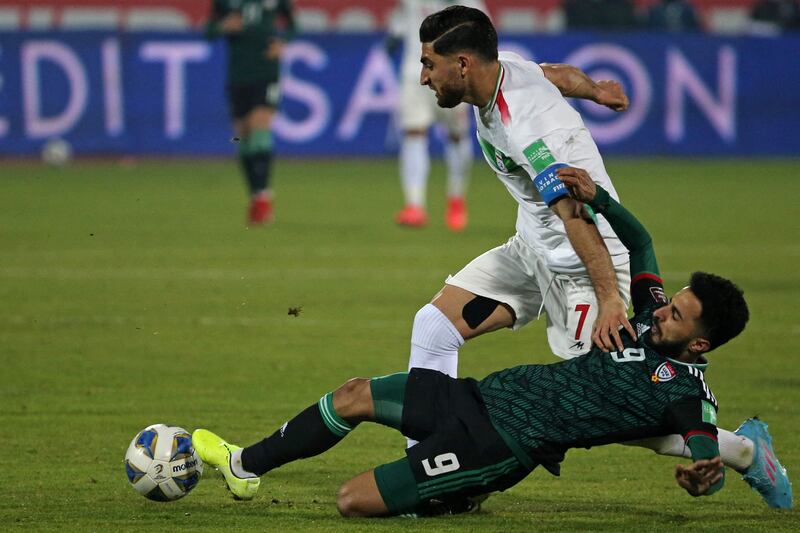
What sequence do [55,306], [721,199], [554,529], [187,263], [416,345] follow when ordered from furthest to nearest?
[721,199] → [187,263] → [55,306] → [416,345] → [554,529]

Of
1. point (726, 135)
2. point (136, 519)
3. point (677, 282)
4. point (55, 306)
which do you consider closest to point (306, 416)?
point (136, 519)

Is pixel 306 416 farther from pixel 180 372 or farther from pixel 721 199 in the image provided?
Answer: pixel 721 199

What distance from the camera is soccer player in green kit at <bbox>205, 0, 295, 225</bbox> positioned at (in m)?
14.7

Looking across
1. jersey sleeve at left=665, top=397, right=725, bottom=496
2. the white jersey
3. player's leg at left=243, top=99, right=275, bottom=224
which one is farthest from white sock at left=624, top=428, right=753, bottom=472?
player's leg at left=243, top=99, right=275, bottom=224

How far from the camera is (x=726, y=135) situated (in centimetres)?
2100

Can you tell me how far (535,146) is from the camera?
204 inches

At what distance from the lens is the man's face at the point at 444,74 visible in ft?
17.4

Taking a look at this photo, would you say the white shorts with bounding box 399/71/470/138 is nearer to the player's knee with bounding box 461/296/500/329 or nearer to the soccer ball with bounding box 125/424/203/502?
the player's knee with bounding box 461/296/500/329

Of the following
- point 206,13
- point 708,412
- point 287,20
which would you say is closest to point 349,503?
point 708,412

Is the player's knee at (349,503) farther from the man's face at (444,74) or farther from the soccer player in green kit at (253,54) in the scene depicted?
the soccer player in green kit at (253,54)

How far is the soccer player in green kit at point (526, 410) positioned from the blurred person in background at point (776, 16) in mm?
19072

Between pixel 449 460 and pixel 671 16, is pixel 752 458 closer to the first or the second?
pixel 449 460

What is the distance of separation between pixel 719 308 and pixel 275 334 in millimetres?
4438

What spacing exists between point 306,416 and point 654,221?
9723mm
